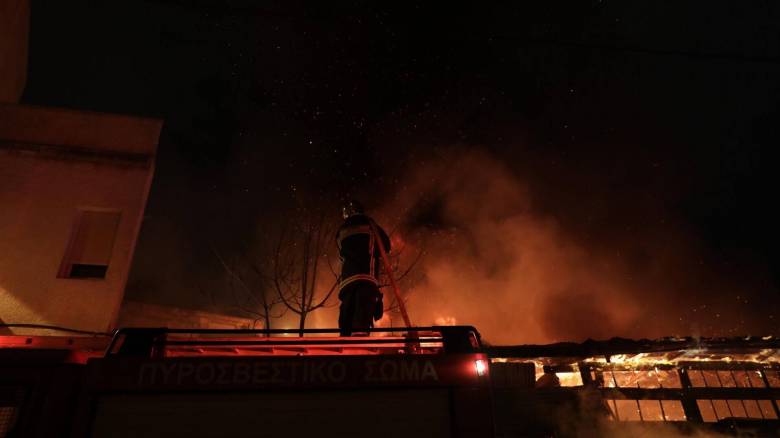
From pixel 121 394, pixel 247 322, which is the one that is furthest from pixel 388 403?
pixel 247 322

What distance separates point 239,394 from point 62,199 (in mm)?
6539

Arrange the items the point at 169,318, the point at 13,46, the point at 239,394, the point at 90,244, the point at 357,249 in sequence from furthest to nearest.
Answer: the point at 169,318 < the point at 13,46 < the point at 90,244 < the point at 357,249 < the point at 239,394

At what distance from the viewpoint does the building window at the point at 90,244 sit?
7520 millimetres

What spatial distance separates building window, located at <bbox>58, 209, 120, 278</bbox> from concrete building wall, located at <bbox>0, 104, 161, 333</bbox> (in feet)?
0.33

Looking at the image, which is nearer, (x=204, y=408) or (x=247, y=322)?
(x=204, y=408)

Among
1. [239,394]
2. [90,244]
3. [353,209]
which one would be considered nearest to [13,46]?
[90,244]

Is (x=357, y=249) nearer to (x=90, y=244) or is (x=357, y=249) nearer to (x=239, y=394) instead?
(x=239, y=394)

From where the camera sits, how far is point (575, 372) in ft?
33.1

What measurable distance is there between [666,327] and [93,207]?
74.3 feet

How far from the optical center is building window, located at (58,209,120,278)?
752 cm

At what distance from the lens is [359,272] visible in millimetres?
5453

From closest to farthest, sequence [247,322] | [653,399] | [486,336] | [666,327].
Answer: [653,399], [247,322], [486,336], [666,327]

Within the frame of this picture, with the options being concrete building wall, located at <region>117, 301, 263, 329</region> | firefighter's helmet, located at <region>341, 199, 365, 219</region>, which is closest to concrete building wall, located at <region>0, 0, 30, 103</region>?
concrete building wall, located at <region>117, 301, 263, 329</region>

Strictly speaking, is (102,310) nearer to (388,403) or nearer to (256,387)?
(256,387)
